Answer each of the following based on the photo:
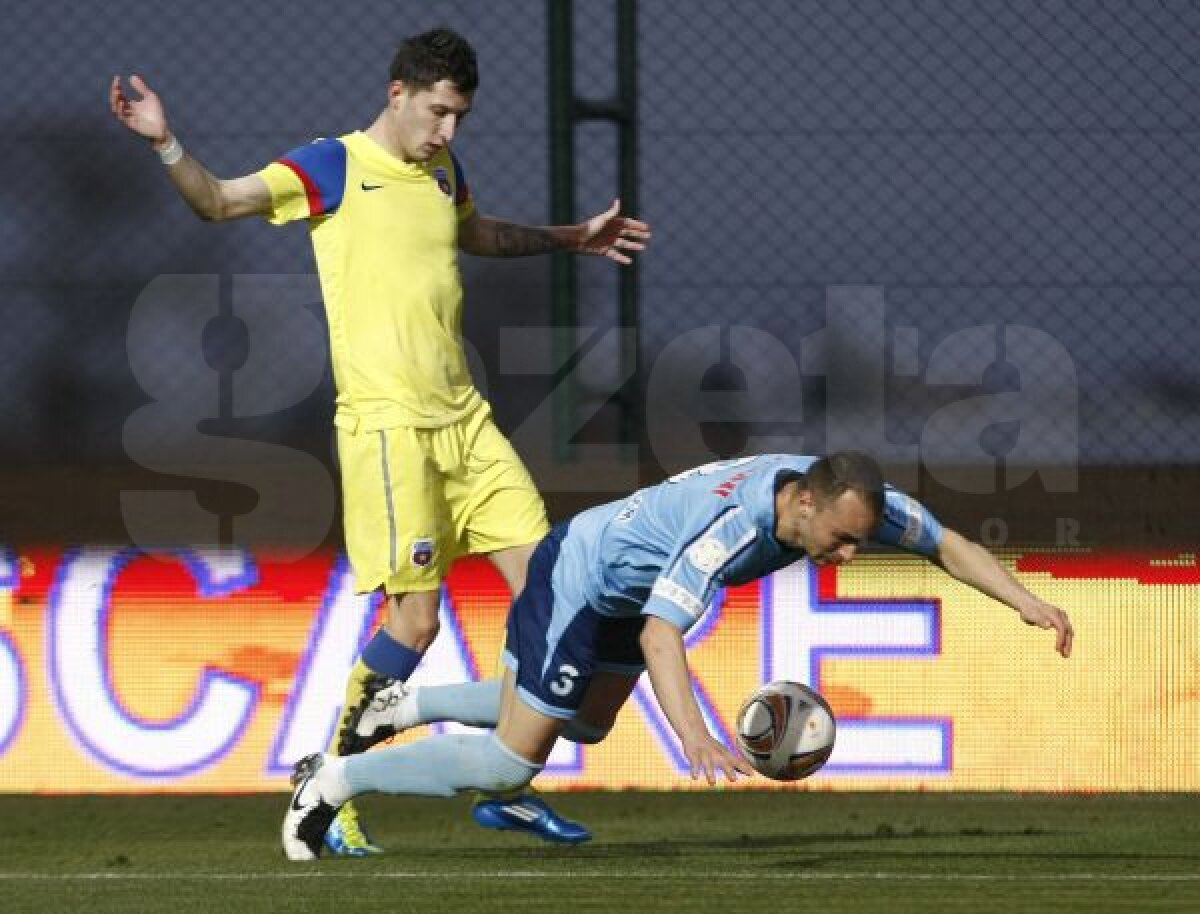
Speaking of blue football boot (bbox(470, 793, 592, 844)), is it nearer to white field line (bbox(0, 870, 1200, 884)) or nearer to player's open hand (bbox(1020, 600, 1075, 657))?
white field line (bbox(0, 870, 1200, 884))

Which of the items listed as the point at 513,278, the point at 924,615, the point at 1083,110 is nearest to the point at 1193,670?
the point at 924,615

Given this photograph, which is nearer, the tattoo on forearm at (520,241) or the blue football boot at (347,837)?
the blue football boot at (347,837)

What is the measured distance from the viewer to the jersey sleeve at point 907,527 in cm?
627

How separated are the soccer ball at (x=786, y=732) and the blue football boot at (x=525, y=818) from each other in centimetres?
94

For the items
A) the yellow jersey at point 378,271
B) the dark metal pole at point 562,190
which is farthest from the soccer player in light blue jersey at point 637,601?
the dark metal pole at point 562,190

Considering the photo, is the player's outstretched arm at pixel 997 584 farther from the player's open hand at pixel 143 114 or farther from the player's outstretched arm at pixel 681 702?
the player's open hand at pixel 143 114

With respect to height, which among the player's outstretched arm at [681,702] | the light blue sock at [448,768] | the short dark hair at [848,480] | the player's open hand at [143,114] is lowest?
the light blue sock at [448,768]

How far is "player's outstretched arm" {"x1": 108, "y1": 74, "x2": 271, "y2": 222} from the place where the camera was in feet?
22.3

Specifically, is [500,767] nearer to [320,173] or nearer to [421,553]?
[421,553]

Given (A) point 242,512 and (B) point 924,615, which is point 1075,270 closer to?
(B) point 924,615

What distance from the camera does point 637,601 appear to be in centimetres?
651

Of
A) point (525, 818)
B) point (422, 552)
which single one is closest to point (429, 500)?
point (422, 552)

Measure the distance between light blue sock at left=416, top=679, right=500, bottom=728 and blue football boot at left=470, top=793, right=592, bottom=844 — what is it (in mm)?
234

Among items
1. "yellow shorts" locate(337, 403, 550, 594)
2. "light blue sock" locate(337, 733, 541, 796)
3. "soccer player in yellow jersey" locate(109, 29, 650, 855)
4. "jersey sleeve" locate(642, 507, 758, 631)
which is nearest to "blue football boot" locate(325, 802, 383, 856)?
"soccer player in yellow jersey" locate(109, 29, 650, 855)
